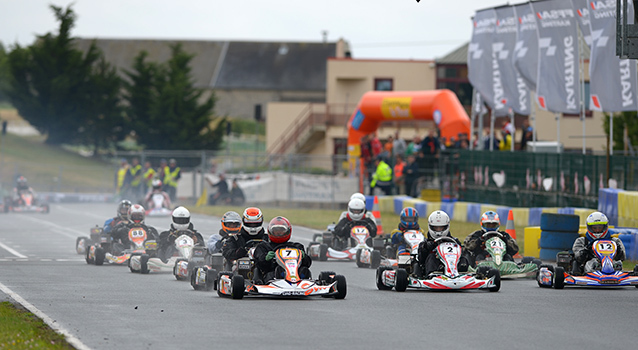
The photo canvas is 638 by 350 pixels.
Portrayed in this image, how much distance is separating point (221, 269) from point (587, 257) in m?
4.68

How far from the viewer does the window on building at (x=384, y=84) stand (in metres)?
55.3

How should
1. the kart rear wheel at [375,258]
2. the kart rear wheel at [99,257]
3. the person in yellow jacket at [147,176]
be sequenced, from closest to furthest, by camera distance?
the kart rear wheel at [375,258] → the kart rear wheel at [99,257] → the person in yellow jacket at [147,176]

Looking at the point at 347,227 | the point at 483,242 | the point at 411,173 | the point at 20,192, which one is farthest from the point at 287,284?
the point at 20,192

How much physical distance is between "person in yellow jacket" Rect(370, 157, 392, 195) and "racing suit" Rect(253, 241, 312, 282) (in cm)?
1845

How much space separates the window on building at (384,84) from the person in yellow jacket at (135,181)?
21154mm

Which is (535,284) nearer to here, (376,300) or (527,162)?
(376,300)

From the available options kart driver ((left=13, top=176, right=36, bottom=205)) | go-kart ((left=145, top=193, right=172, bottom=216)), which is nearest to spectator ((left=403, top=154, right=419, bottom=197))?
go-kart ((left=145, top=193, right=172, bottom=216))

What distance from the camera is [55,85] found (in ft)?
179

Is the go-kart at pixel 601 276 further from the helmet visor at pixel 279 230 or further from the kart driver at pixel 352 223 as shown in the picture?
the kart driver at pixel 352 223

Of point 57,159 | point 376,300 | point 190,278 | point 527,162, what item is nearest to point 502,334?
point 376,300

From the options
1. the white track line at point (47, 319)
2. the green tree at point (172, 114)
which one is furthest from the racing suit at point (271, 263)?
the green tree at point (172, 114)

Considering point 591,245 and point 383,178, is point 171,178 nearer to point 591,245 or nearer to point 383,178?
point 383,178

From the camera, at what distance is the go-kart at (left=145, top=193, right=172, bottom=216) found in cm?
3134

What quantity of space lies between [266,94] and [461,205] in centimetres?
4800
